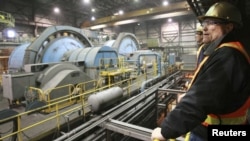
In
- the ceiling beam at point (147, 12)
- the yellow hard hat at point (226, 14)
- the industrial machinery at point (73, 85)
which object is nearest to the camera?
the yellow hard hat at point (226, 14)

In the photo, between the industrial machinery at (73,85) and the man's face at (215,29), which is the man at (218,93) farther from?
the industrial machinery at (73,85)

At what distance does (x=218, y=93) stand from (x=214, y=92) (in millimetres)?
29

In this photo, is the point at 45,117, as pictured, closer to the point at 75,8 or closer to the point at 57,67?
the point at 57,67

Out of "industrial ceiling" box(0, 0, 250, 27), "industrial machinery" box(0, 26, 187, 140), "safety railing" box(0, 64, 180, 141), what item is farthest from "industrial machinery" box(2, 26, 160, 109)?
"industrial ceiling" box(0, 0, 250, 27)

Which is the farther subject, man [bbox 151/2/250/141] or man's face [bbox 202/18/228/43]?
man's face [bbox 202/18/228/43]

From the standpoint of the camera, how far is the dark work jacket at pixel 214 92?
1.17 meters

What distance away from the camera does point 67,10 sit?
26453 mm

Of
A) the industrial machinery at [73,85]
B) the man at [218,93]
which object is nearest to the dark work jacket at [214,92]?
the man at [218,93]

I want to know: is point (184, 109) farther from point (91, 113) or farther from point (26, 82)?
point (26, 82)

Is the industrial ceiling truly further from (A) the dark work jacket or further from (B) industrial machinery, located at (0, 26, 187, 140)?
(A) the dark work jacket

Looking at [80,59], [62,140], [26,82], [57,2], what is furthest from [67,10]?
[62,140]

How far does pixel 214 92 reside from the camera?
1.16m

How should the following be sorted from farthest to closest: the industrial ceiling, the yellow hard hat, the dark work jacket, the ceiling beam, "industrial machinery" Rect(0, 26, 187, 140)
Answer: the industrial ceiling
the ceiling beam
"industrial machinery" Rect(0, 26, 187, 140)
the yellow hard hat
the dark work jacket

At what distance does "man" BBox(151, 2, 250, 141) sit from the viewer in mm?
1168
